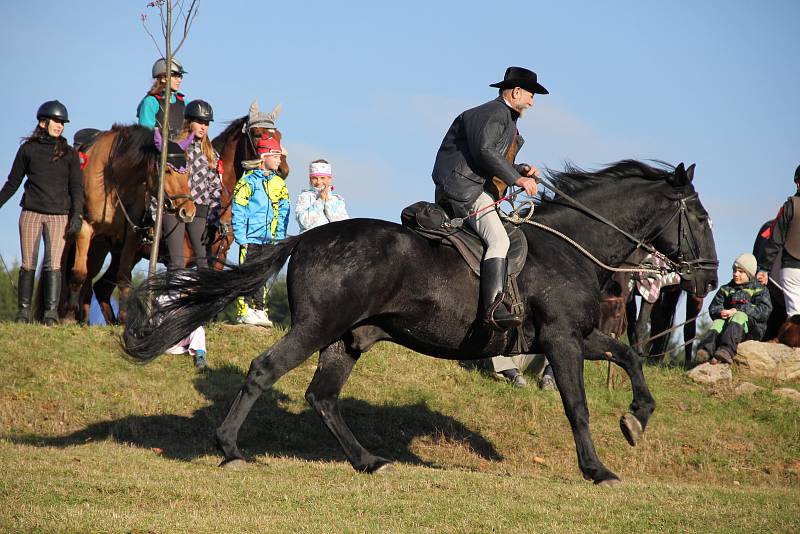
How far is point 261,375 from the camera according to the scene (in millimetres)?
8766

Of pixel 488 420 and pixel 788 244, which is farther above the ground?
pixel 788 244

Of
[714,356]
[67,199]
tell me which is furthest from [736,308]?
[67,199]

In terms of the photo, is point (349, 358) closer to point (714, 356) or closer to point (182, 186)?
point (182, 186)

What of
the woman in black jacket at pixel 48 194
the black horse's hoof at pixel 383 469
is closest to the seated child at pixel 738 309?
the black horse's hoof at pixel 383 469

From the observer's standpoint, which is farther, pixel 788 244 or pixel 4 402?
pixel 788 244

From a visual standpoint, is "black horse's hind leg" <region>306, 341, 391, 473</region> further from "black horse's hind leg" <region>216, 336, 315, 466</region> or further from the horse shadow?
the horse shadow

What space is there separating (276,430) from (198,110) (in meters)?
4.64

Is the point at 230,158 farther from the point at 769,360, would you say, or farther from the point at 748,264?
the point at 769,360

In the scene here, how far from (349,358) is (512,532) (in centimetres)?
310

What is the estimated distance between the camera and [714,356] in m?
14.8

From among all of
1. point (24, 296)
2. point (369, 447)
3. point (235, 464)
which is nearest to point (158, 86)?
point (24, 296)

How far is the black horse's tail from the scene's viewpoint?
30.0 feet

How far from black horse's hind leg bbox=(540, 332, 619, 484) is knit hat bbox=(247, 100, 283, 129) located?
7187 millimetres

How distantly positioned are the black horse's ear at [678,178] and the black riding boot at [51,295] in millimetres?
8219
